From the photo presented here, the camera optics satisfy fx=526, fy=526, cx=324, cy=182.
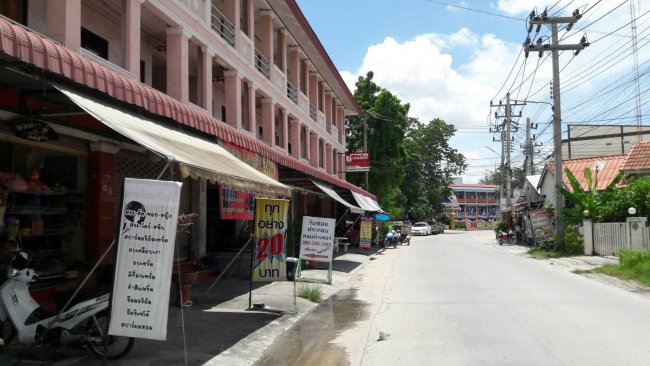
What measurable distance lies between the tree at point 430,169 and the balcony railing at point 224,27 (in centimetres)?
4983

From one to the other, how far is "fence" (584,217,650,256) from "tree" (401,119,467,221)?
42.1 metres

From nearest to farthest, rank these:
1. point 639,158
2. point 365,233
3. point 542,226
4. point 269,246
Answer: point 269,246 → point 639,158 → point 542,226 → point 365,233

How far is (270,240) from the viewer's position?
1047 centimetres

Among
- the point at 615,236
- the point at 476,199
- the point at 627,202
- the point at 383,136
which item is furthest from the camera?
the point at 476,199

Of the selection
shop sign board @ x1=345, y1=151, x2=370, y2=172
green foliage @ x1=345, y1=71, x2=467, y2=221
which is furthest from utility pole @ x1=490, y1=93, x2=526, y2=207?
shop sign board @ x1=345, y1=151, x2=370, y2=172

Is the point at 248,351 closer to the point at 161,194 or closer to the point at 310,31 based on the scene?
the point at 161,194

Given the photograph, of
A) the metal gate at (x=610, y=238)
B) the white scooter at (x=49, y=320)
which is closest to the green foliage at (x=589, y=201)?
the metal gate at (x=610, y=238)

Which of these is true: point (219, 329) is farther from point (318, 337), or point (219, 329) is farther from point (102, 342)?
point (102, 342)

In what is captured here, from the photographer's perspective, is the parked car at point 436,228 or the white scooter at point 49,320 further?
the parked car at point 436,228

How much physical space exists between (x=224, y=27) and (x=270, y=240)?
9347mm

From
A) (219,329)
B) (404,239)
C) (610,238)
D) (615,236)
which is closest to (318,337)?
(219,329)

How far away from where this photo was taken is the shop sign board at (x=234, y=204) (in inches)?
469

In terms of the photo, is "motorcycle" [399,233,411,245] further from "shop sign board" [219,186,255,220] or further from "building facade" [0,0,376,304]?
"shop sign board" [219,186,255,220]

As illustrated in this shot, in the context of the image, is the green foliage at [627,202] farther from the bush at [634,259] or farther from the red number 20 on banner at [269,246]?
the red number 20 on banner at [269,246]
